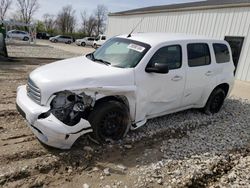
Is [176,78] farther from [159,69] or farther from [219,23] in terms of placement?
[219,23]

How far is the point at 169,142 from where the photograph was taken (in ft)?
14.6

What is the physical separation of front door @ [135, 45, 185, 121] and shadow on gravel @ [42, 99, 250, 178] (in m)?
0.42

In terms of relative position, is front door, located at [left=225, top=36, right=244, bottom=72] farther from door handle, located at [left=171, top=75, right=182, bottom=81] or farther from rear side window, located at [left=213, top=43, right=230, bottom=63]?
door handle, located at [left=171, top=75, right=182, bottom=81]

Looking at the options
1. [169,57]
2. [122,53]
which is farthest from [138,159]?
[169,57]

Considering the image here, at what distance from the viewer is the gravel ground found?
3207 millimetres

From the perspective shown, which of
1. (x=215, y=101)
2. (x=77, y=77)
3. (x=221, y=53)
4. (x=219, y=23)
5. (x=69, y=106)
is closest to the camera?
(x=69, y=106)

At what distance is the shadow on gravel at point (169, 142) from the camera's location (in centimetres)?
368

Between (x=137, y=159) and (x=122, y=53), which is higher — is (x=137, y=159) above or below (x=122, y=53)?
below

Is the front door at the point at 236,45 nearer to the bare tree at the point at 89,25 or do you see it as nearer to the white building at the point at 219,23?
the white building at the point at 219,23

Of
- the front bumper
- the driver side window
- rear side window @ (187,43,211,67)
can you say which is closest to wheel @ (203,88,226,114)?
rear side window @ (187,43,211,67)

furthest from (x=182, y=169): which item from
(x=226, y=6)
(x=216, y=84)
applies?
(x=226, y=6)

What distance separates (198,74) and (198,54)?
46 cm

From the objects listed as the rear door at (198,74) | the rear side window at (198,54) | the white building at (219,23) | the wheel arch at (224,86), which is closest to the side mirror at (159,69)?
the rear door at (198,74)

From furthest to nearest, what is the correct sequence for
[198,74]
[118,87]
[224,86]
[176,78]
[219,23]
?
[219,23], [224,86], [198,74], [176,78], [118,87]
